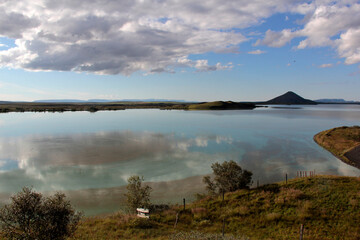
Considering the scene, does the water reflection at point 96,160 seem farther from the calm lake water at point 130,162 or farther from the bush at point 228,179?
the bush at point 228,179

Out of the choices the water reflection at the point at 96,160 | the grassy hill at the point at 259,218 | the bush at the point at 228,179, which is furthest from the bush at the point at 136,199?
the bush at the point at 228,179

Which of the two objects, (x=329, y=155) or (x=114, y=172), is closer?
(x=114, y=172)

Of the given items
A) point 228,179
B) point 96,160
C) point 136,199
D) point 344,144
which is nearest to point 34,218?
point 136,199

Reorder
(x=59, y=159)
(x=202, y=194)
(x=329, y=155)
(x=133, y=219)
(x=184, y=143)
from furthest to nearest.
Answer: (x=184, y=143) → (x=329, y=155) → (x=59, y=159) → (x=202, y=194) → (x=133, y=219)

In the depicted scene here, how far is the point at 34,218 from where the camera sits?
12.9m

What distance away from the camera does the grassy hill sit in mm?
18734

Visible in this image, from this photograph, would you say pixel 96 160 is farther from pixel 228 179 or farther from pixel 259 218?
pixel 259 218

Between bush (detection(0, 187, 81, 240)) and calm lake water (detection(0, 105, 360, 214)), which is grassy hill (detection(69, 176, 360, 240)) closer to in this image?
bush (detection(0, 187, 81, 240))

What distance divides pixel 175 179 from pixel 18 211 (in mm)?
23838

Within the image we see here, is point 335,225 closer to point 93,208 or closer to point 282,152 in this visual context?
point 93,208

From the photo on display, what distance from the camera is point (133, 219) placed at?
2161 centimetres

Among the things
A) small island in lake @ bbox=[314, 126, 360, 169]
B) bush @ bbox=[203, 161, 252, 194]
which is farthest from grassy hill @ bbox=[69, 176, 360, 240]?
small island in lake @ bbox=[314, 126, 360, 169]

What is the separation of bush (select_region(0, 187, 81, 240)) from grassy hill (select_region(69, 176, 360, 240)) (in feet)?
16.5

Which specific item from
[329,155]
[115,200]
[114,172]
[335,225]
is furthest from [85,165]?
[329,155]
